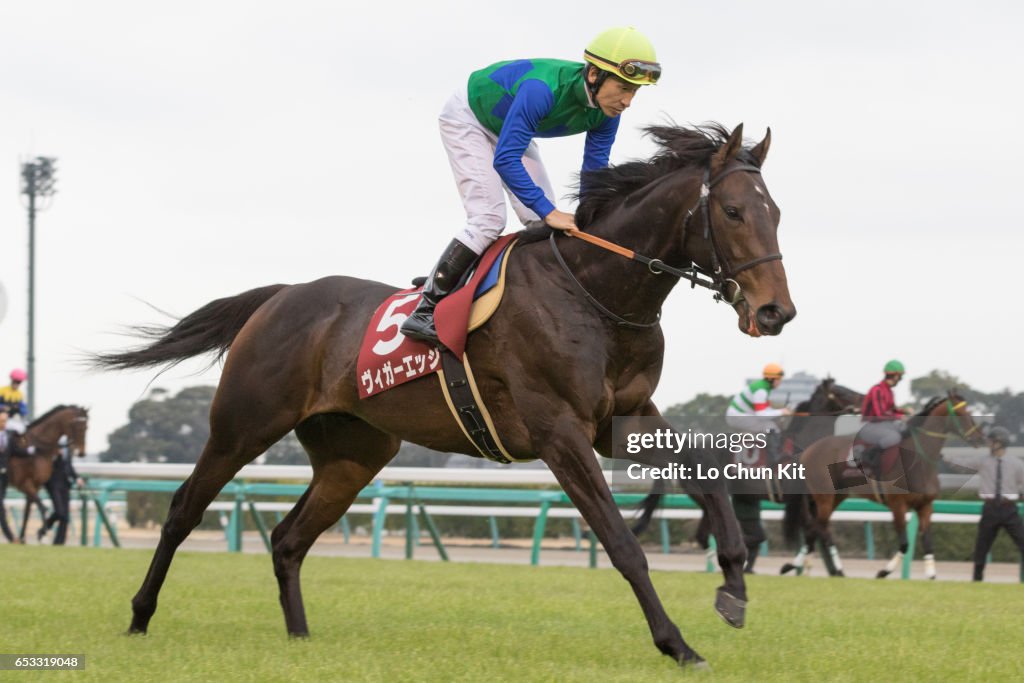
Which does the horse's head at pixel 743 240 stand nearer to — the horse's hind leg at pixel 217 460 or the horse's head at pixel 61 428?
the horse's hind leg at pixel 217 460

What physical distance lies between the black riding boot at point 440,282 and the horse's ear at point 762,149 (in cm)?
118

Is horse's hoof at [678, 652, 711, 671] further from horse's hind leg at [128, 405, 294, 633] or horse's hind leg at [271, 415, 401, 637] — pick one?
horse's hind leg at [128, 405, 294, 633]

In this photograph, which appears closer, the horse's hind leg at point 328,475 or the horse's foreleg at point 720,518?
the horse's foreleg at point 720,518

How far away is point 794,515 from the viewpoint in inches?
488

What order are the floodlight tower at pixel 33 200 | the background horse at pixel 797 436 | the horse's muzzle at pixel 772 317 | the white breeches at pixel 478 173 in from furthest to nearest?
the floodlight tower at pixel 33 200, the background horse at pixel 797 436, the white breeches at pixel 478 173, the horse's muzzle at pixel 772 317

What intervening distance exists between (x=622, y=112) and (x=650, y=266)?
0.70m

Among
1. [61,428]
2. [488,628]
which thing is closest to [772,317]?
[488,628]

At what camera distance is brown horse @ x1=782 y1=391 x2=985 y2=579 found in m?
12.1

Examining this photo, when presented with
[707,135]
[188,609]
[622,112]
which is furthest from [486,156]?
[188,609]

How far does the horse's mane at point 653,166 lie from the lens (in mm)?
4988

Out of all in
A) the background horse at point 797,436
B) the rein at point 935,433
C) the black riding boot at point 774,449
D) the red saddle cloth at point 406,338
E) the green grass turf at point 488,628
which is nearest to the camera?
the green grass turf at point 488,628

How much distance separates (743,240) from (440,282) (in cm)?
129

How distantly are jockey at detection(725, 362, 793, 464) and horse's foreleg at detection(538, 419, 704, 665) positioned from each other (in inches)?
289

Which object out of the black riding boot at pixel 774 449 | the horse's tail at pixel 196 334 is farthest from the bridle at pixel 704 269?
the black riding boot at pixel 774 449
